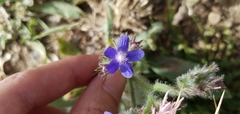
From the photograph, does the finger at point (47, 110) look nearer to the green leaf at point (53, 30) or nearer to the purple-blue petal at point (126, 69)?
the green leaf at point (53, 30)

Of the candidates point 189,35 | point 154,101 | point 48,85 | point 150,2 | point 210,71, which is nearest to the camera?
point 154,101

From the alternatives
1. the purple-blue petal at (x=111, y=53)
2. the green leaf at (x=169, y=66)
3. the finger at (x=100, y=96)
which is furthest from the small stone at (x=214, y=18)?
the purple-blue petal at (x=111, y=53)

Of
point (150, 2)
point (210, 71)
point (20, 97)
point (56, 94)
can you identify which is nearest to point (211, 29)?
point (150, 2)

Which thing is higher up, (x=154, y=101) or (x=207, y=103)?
(x=207, y=103)

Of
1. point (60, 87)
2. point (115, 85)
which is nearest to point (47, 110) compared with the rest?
point (60, 87)

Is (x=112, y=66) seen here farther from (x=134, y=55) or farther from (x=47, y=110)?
(x=47, y=110)

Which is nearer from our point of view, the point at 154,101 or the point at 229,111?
the point at 154,101

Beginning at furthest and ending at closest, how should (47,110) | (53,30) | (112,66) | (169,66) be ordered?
(169,66) → (53,30) → (47,110) → (112,66)

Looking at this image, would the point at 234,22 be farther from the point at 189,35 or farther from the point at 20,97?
the point at 20,97
